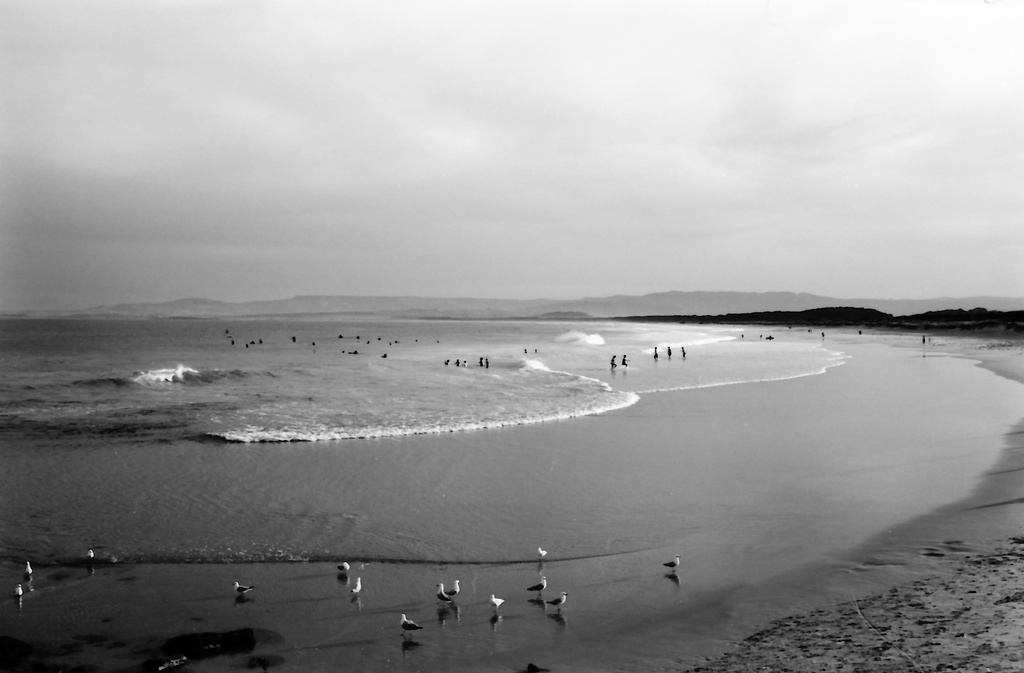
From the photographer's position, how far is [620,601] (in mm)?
8352

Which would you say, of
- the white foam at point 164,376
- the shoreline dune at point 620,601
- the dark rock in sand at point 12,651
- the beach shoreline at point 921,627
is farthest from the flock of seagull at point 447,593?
the white foam at point 164,376

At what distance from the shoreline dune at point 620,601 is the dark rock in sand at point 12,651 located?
114 millimetres

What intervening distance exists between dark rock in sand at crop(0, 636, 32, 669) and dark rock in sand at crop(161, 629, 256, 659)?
4.49 ft

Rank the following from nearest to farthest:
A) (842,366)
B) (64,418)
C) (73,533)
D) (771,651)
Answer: (771,651), (73,533), (64,418), (842,366)

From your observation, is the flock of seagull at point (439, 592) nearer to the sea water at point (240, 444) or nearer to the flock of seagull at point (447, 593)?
the flock of seagull at point (447, 593)

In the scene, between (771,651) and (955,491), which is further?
(955,491)

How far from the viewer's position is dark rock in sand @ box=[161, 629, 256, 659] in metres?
7.17

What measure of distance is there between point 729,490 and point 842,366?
111 ft

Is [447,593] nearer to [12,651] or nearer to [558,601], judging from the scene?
[558,601]

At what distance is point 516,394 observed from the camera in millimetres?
28375

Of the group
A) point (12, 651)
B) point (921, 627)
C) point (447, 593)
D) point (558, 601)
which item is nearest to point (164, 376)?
point (12, 651)

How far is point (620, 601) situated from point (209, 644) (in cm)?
447

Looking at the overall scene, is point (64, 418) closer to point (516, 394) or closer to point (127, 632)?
point (516, 394)

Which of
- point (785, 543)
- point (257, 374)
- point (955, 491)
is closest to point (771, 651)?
point (785, 543)
